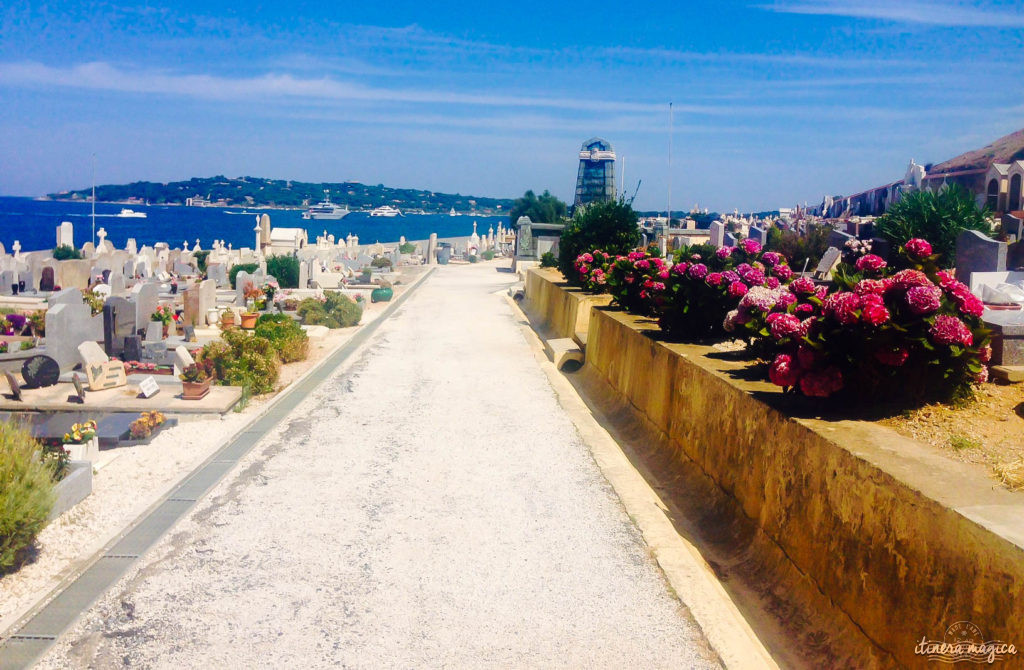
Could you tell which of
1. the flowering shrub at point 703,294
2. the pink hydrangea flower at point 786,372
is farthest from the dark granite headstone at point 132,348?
the pink hydrangea flower at point 786,372

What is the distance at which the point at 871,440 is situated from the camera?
489 centimetres

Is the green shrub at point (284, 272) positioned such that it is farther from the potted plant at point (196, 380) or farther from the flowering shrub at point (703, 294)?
the flowering shrub at point (703, 294)

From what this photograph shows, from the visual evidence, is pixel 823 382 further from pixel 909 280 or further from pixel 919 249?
pixel 919 249

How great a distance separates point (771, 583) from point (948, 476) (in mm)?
1596

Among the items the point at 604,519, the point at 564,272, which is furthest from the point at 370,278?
the point at 604,519

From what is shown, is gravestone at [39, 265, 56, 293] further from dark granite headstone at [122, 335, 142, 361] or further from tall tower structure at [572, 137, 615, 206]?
tall tower structure at [572, 137, 615, 206]

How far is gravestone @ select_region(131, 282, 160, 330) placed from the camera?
15.5 m

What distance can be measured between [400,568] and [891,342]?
3.69m

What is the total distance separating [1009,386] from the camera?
589cm

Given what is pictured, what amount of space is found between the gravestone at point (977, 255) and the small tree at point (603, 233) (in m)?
8.71

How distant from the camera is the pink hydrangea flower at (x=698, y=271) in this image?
992 centimetres

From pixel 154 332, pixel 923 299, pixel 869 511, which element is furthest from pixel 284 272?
pixel 869 511

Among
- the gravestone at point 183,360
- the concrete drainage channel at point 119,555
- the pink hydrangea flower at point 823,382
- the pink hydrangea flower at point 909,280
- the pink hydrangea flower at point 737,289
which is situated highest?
the pink hydrangea flower at point 909,280

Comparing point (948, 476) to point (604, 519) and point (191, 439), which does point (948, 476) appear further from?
point (191, 439)
